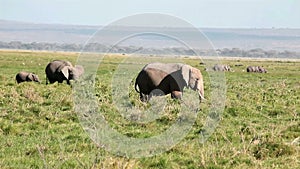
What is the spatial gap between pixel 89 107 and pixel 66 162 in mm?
5688

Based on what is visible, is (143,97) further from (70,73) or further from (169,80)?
(70,73)

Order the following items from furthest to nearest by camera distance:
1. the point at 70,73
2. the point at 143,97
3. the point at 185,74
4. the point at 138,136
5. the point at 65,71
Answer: the point at 70,73
the point at 65,71
the point at 143,97
the point at 185,74
the point at 138,136

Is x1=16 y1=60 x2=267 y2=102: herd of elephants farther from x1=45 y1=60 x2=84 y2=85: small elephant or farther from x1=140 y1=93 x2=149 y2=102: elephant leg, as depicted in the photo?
x1=45 y1=60 x2=84 y2=85: small elephant

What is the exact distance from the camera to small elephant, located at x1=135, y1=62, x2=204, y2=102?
17469mm

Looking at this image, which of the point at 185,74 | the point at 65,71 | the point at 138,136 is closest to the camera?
the point at 138,136

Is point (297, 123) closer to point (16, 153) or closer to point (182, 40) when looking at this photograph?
point (182, 40)

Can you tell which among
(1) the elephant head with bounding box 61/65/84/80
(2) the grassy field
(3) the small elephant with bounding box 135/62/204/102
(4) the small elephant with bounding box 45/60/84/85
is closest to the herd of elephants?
(3) the small elephant with bounding box 135/62/204/102

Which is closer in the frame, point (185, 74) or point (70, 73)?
point (185, 74)

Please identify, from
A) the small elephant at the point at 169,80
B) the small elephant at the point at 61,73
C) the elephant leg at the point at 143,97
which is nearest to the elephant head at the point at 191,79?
the small elephant at the point at 169,80

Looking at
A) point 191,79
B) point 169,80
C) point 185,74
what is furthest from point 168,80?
point 191,79

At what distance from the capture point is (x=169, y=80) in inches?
701

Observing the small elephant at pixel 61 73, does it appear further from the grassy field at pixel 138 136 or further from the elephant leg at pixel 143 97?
the grassy field at pixel 138 136

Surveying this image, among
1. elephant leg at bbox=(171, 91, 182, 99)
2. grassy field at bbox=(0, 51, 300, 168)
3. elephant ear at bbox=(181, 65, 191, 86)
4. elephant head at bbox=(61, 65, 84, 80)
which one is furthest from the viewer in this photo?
elephant head at bbox=(61, 65, 84, 80)

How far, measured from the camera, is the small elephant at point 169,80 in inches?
688
